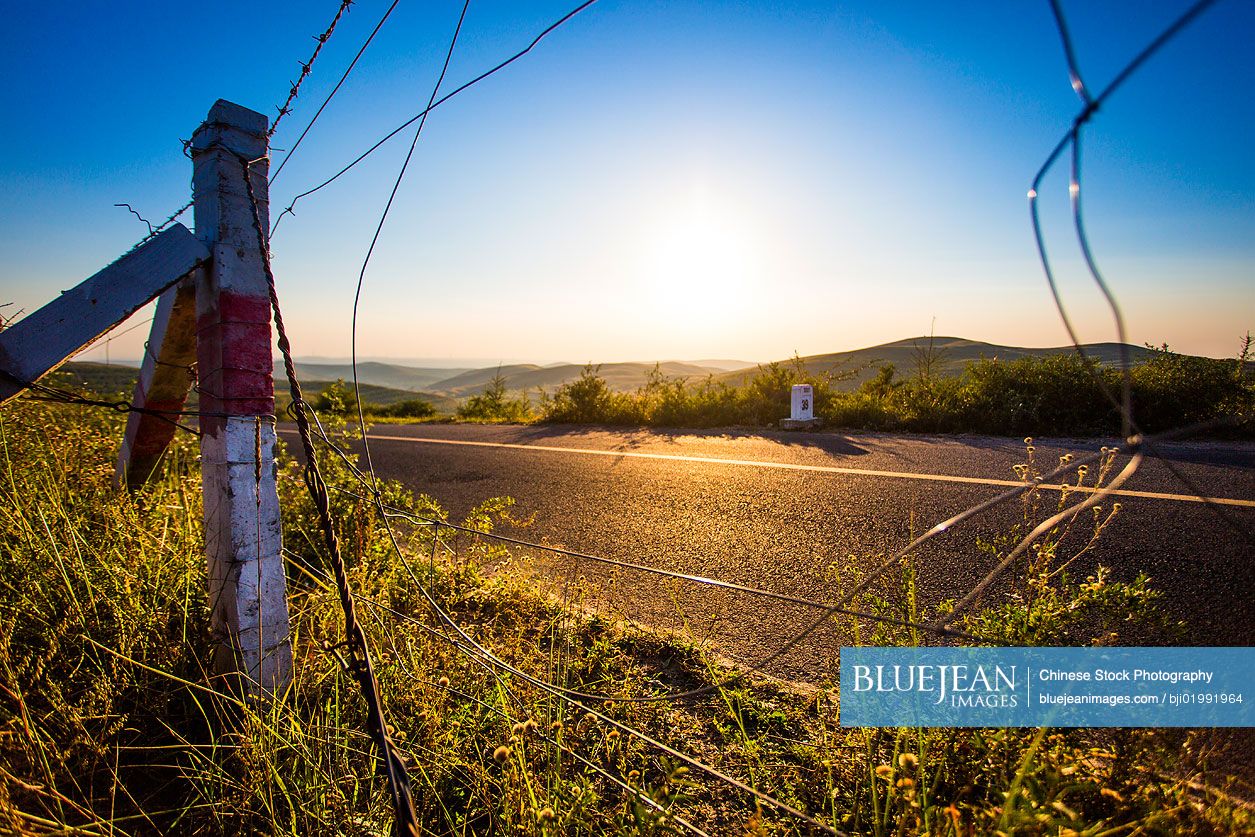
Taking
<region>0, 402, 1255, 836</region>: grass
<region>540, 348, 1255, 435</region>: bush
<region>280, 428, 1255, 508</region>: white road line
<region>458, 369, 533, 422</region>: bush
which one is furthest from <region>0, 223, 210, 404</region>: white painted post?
<region>458, 369, 533, 422</region>: bush

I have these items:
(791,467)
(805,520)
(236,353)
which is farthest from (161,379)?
(791,467)

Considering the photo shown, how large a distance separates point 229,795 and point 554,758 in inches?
35.3

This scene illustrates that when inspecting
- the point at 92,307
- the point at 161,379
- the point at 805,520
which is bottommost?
the point at 805,520

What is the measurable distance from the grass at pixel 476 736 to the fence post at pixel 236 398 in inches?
6.5

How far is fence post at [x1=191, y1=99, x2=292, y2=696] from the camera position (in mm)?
1758

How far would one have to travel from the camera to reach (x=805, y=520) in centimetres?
381

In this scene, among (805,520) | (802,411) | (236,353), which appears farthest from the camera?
(802,411)

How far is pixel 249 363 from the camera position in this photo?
70.6 inches

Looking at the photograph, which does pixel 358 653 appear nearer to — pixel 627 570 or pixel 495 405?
pixel 627 570

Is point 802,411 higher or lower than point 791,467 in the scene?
higher

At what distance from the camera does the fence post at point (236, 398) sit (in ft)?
5.77

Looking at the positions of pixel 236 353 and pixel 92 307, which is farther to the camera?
pixel 236 353

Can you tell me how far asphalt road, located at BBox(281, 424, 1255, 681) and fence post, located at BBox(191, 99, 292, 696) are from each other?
1.16m

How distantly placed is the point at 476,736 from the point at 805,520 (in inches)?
105
